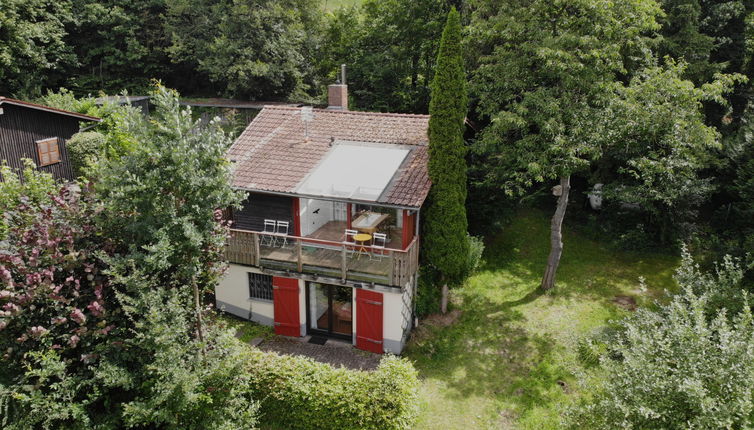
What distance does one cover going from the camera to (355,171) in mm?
18297

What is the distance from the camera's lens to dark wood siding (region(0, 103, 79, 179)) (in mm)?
23797

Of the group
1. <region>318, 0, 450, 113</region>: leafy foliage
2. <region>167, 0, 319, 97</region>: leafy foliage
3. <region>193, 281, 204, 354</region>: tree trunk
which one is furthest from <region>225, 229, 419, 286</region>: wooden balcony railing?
<region>167, 0, 319, 97</region>: leafy foliage

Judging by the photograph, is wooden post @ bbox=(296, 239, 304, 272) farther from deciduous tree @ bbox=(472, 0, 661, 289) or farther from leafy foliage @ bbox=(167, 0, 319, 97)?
leafy foliage @ bbox=(167, 0, 319, 97)

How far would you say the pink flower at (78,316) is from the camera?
33.7 feet

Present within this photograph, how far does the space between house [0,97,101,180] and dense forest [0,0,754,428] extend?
1.32 m

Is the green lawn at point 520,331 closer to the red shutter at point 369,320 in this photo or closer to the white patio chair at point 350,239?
the red shutter at point 369,320

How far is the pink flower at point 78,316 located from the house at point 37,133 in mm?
16947

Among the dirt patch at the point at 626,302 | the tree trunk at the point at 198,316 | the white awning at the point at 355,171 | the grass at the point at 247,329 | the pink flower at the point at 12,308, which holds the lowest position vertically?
the grass at the point at 247,329

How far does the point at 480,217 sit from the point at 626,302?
22.9 ft

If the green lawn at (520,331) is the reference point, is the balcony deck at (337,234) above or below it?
above

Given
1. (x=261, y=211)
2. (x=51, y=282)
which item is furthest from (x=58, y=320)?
(x=261, y=211)

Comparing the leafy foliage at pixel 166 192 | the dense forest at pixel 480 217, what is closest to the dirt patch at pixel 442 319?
the dense forest at pixel 480 217

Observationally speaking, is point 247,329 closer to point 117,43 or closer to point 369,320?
point 369,320

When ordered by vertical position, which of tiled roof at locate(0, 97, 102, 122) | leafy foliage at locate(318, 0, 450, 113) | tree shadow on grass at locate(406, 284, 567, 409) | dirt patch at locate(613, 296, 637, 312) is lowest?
tree shadow on grass at locate(406, 284, 567, 409)
